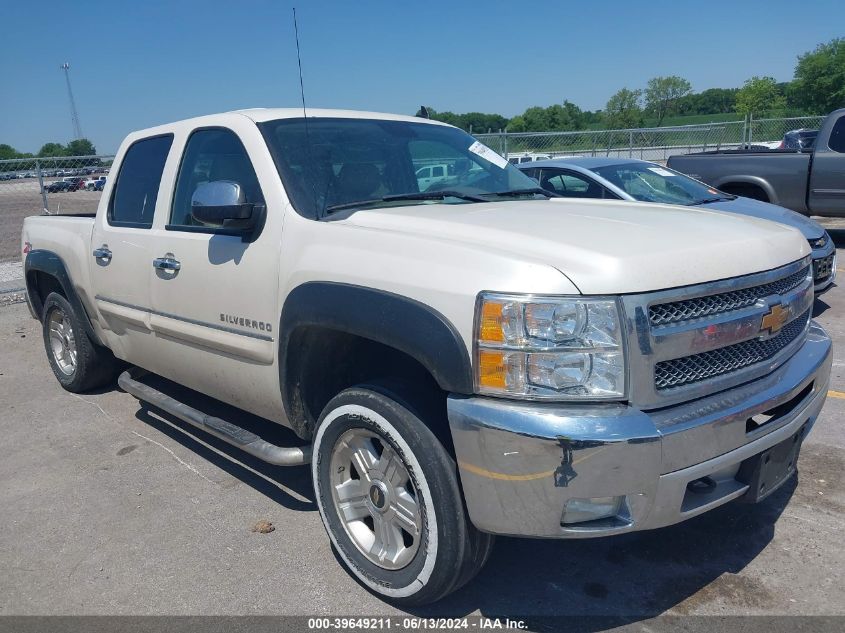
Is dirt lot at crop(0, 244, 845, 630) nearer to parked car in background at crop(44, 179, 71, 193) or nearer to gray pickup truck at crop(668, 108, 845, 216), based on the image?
gray pickup truck at crop(668, 108, 845, 216)

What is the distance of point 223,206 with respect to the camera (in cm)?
331

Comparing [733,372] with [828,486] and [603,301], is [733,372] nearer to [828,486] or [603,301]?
[603,301]

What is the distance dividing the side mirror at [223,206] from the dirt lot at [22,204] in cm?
903

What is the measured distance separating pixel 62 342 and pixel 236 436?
9.81ft

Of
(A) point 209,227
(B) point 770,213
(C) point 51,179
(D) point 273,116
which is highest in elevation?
(D) point 273,116

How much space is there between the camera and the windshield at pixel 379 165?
11.5 feet

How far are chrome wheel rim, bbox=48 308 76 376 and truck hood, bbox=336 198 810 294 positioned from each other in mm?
3445

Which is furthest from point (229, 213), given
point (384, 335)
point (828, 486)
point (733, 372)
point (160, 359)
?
point (828, 486)

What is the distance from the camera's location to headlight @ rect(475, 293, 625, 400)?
238 cm

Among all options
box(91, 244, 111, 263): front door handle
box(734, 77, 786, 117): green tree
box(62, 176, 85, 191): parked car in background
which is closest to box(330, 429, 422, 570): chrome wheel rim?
box(91, 244, 111, 263): front door handle

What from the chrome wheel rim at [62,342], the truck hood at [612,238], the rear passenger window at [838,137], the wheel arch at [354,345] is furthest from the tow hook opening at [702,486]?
the rear passenger window at [838,137]

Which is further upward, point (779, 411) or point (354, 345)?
point (354, 345)

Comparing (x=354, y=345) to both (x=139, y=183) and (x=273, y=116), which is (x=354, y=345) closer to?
(x=273, y=116)

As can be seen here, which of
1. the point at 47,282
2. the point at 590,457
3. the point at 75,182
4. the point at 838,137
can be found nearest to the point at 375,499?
the point at 590,457
